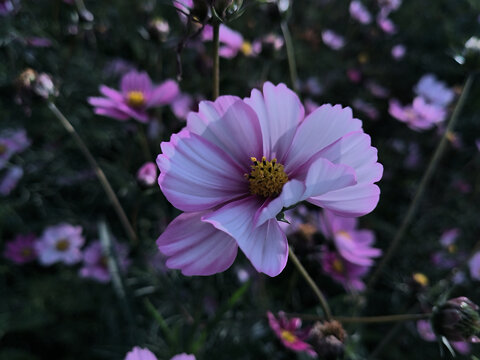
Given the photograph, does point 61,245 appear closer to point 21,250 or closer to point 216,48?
point 21,250

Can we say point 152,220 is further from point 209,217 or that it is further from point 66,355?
point 209,217

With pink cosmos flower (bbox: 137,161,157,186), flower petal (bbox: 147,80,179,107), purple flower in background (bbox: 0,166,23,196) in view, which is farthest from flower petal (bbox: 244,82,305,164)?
purple flower in background (bbox: 0,166,23,196)

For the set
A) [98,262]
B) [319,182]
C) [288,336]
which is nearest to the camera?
[319,182]

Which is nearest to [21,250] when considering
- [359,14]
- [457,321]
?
[457,321]

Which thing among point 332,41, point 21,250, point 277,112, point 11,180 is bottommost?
point 21,250

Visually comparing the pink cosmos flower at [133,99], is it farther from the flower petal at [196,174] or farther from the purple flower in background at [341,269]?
the purple flower in background at [341,269]

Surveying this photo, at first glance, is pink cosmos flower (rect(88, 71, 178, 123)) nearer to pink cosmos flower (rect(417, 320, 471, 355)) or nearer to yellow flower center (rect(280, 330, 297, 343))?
yellow flower center (rect(280, 330, 297, 343))
